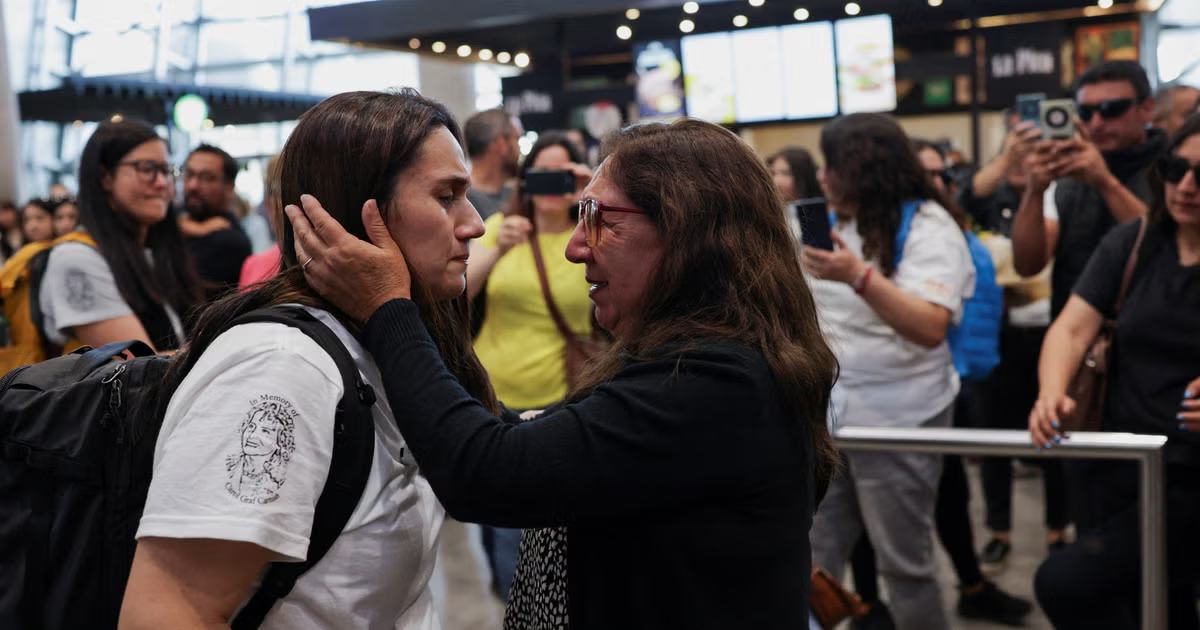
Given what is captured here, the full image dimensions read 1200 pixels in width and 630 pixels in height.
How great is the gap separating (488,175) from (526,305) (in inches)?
47.5

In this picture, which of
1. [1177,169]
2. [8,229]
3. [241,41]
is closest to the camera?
[1177,169]

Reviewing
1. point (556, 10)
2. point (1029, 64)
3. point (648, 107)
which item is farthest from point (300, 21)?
point (1029, 64)

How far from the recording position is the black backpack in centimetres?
137

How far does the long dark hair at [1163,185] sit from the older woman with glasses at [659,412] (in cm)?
162

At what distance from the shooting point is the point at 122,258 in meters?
3.14

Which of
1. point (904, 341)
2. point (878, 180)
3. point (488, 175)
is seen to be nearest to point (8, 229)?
point (488, 175)

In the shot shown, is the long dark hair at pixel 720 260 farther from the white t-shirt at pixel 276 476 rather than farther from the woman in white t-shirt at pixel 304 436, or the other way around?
the white t-shirt at pixel 276 476

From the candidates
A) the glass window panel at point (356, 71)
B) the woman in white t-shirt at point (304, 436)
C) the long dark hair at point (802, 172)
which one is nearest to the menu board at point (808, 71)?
the long dark hair at point (802, 172)

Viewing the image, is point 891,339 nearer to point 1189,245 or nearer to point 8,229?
point 1189,245

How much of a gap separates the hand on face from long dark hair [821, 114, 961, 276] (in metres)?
0.25

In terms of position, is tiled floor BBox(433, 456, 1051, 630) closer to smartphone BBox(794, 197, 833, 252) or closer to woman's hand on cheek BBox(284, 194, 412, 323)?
smartphone BBox(794, 197, 833, 252)

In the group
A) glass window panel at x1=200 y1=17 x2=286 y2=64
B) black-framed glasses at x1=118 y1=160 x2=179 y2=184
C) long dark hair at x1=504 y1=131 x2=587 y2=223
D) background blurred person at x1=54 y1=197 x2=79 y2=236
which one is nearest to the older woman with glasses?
black-framed glasses at x1=118 y1=160 x2=179 y2=184

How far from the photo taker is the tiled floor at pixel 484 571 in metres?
4.09

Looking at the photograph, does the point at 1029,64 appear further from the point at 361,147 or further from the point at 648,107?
the point at 361,147
